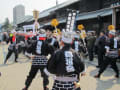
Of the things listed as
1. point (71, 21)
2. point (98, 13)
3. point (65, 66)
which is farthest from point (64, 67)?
point (98, 13)

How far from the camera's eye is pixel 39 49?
14.2 ft

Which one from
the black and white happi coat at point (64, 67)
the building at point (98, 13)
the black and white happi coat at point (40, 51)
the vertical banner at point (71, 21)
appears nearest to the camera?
the black and white happi coat at point (64, 67)

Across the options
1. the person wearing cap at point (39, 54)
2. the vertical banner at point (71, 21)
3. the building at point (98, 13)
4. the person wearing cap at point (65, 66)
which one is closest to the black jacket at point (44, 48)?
the person wearing cap at point (39, 54)

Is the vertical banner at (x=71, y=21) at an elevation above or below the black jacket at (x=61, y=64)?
above

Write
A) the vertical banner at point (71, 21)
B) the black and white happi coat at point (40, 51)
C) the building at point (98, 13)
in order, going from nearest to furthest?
the black and white happi coat at point (40, 51), the vertical banner at point (71, 21), the building at point (98, 13)

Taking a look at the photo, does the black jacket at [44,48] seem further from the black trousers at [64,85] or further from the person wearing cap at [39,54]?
the black trousers at [64,85]

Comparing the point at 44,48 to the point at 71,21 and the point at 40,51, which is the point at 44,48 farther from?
the point at 71,21

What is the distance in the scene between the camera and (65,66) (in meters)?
2.76

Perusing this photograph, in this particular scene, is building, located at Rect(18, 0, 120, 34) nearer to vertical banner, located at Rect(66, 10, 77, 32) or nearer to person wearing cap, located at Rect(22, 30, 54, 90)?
vertical banner, located at Rect(66, 10, 77, 32)

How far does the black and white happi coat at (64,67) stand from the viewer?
277cm

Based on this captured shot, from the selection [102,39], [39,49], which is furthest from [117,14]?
[39,49]

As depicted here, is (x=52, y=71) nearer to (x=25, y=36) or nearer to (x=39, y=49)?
(x=39, y=49)

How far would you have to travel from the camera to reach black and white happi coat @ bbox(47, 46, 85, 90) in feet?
9.07

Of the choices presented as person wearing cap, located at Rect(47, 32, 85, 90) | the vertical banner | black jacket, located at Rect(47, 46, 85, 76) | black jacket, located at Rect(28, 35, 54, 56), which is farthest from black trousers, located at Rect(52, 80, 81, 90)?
the vertical banner
